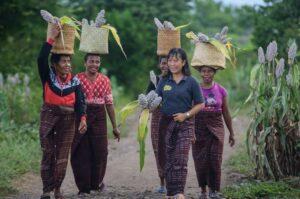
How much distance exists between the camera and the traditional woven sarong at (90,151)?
838 centimetres

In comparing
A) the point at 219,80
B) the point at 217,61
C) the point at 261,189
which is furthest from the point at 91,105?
the point at 219,80

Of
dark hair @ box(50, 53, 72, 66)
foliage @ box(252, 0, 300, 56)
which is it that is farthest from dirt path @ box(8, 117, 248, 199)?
foliage @ box(252, 0, 300, 56)

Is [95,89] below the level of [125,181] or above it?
above

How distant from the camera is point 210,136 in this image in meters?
7.96

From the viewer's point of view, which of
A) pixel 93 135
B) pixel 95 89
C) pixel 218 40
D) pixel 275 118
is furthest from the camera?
pixel 275 118

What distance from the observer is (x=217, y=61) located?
7.94 meters

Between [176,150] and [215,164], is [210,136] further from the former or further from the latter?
[176,150]

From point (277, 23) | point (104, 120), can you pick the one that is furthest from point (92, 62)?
point (277, 23)

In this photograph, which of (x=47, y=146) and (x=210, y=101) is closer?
(x=47, y=146)

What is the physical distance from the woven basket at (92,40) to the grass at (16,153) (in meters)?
2.15

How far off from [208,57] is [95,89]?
138 cm

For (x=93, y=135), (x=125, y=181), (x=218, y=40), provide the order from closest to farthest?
(x=218, y=40), (x=93, y=135), (x=125, y=181)

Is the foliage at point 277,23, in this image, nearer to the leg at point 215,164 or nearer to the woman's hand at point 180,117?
the leg at point 215,164

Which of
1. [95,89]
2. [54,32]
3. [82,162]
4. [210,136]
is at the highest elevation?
[54,32]
